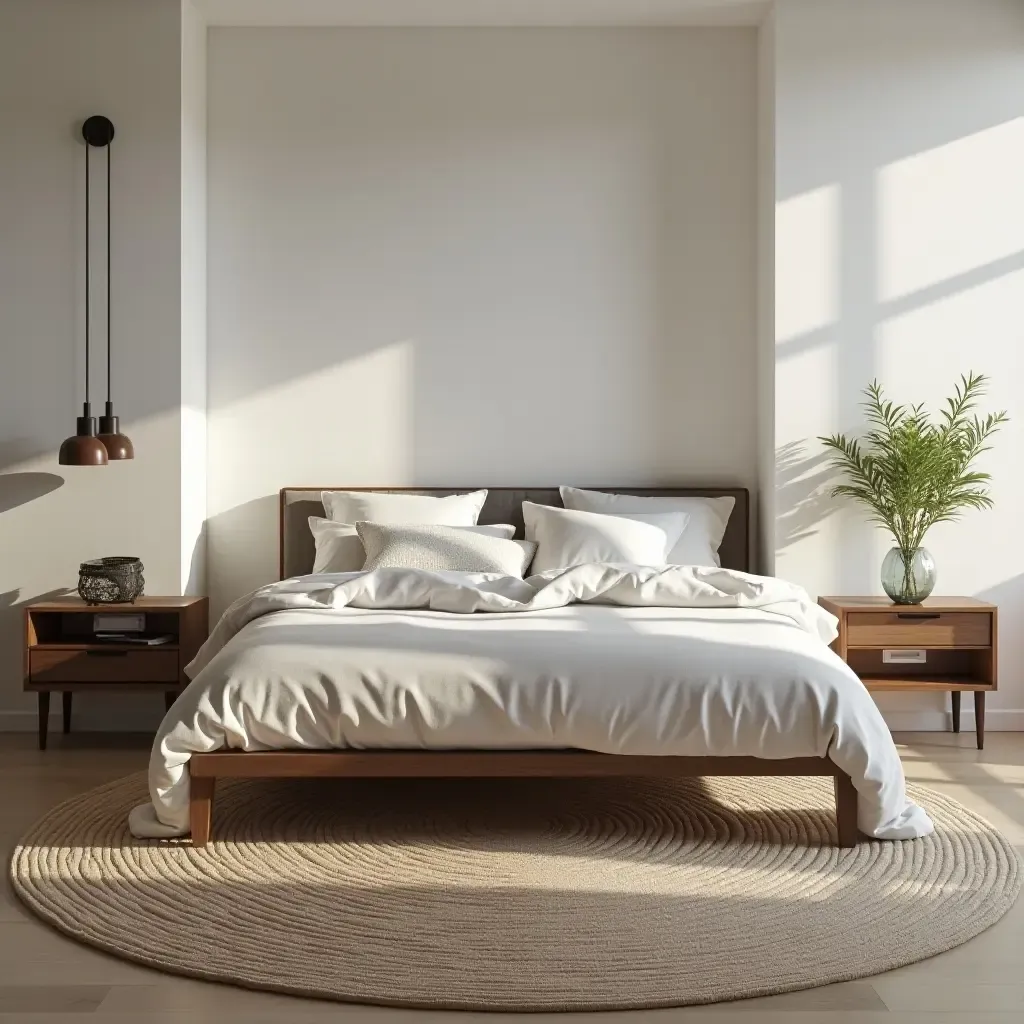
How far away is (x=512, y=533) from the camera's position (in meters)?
5.03

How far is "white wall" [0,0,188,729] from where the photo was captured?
194 inches

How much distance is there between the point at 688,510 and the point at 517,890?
239 cm

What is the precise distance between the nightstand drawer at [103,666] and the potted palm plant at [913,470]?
2779 mm

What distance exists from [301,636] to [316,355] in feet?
7.10

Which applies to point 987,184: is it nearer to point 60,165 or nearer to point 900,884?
point 900,884

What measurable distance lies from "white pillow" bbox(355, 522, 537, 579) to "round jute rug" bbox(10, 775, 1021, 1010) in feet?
3.06

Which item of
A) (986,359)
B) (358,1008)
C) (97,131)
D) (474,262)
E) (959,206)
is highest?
(97,131)

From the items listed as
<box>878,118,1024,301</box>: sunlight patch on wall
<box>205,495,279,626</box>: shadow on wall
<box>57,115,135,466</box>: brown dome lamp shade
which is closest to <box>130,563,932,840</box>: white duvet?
<box>57,115,135,466</box>: brown dome lamp shade

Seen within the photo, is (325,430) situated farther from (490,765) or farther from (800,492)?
(490,765)

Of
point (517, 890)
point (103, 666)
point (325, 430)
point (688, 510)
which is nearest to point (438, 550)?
point (325, 430)

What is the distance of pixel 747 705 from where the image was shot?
10.8 feet

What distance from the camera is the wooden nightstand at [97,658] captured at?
4617 millimetres

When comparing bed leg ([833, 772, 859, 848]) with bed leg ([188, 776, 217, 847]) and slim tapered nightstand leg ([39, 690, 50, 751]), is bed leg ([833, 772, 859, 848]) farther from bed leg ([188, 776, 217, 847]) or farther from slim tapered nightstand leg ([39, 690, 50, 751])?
slim tapered nightstand leg ([39, 690, 50, 751])

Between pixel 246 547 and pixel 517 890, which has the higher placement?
pixel 246 547
